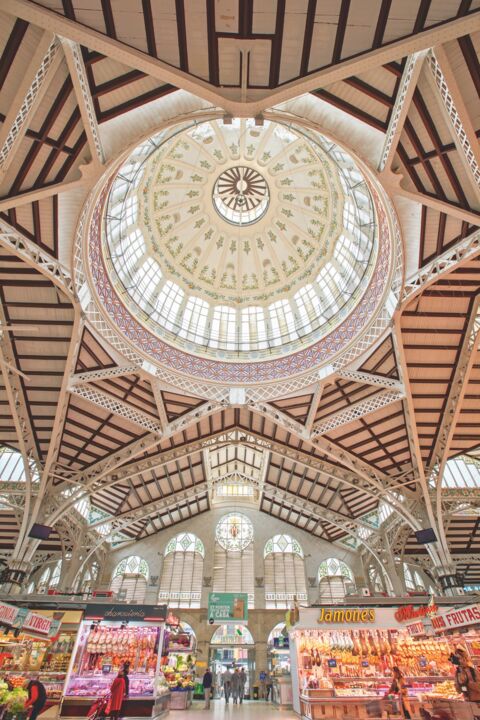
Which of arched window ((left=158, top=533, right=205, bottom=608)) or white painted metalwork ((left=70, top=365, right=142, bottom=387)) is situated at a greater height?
white painted metalwork ((left=70, top=365, right=142, bottom=387))

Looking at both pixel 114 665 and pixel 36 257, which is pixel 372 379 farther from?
pixel 114 665

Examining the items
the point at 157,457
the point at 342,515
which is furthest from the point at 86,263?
the point at 342,515

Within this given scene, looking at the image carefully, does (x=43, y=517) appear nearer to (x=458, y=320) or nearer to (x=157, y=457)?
(x=157, y=457)

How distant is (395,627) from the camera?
16438mm

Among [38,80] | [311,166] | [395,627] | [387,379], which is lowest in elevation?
[395,627]

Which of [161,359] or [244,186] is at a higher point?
[244,186]

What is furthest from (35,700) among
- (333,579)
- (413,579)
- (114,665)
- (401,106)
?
(413,579)

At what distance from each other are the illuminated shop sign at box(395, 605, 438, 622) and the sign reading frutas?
1084 millimetres

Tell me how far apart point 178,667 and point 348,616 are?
14.4 metres

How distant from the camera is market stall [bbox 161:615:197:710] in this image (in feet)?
66.0

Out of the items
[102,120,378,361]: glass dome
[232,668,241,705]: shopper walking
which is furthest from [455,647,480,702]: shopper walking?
[232,668,241,705]: shopper walking

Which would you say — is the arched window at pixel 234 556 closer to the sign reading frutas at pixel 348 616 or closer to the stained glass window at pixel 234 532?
the stained glass window at pixel 234 532

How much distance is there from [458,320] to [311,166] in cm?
1414

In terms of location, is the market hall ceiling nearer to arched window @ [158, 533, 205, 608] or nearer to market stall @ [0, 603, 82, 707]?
market stall @ [0, 603, 82, 707]
